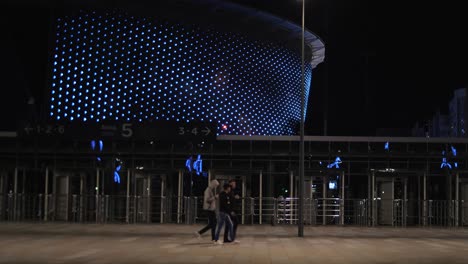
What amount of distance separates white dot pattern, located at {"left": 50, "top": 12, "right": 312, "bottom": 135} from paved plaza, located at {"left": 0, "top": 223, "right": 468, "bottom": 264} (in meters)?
24.6

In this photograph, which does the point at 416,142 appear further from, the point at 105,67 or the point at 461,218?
the point at 105,67

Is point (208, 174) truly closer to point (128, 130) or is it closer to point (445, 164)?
point (128, 130)

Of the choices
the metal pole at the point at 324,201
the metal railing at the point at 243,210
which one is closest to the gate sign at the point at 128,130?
the metal railing at the point at 243,210

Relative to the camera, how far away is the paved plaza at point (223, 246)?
15.2 metres

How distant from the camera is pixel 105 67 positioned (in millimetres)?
50594

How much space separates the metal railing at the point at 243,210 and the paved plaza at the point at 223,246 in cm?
200

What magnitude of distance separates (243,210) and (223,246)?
36.0 ft

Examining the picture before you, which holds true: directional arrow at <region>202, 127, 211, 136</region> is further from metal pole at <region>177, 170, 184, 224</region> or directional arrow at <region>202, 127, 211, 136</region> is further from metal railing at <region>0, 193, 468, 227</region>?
metal railing at <region>0, 193, 468, 227</region>

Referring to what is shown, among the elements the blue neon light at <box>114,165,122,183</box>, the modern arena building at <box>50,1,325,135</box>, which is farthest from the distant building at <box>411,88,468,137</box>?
the blue neon light at <box>114,165,122,183</box>

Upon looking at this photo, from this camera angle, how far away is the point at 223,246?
59.6 feet

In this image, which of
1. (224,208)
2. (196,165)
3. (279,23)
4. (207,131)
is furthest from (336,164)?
(279,23)

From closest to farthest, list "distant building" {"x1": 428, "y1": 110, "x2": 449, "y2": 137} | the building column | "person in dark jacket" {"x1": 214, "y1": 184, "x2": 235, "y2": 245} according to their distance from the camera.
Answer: "person in dark jacket" {"x1": 214, "y1": 184, "x2": 235, "y2": 245} → the building column → "distant building" {"x1": 428, "y1": 110, "x2": 449, "y2": 137}

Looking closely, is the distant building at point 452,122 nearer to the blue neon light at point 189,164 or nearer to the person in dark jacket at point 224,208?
the blue neon light at point 189,164

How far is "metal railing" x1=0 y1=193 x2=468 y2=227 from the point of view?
28.2 m
